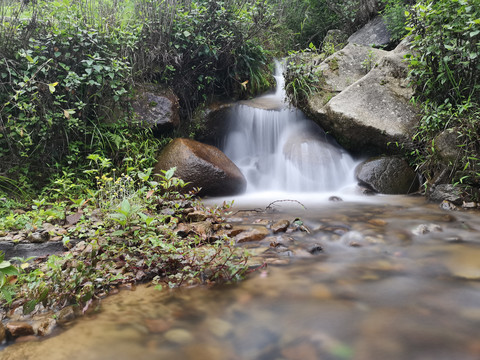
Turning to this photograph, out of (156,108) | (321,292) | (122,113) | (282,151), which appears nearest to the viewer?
(321,292)

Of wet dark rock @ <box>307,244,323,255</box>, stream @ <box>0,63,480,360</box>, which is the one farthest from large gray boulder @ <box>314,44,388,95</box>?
wet dark rock @ <box>307,244,323,255</box>

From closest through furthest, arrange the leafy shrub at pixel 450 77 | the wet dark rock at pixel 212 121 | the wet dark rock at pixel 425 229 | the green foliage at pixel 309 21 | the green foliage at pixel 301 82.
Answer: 1. the wet dark rock at pixel 425 229
2. the leafy shrub at pixel 450 77
3. the green foliage at pixel 301 82
4. the wet dark rock at pixel 212 121
5. the green foliage at pixel 309 21

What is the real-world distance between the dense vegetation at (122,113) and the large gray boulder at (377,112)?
481mm

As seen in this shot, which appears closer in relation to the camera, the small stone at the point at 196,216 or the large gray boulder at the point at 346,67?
the small stone at the point at 196,216

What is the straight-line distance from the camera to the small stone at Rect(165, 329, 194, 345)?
1.59 meters

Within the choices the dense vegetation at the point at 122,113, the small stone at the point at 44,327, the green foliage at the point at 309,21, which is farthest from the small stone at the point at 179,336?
the green foliage at the point at 309,21

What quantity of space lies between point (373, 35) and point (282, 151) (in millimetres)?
5315

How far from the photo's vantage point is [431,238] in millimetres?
2969

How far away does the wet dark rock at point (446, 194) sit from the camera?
162 inches

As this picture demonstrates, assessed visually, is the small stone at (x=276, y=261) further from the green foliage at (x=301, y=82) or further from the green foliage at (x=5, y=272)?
the green foliage at (x=301, y=82)

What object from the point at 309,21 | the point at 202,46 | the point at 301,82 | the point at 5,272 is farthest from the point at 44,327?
the point at 309,21

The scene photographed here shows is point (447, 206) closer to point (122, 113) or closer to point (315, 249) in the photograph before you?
point (315, 249)

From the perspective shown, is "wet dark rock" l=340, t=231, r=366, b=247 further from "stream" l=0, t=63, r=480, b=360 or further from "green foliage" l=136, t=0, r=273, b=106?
"green foliage" l=136, t=0, r=273, b=106

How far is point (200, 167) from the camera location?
5.10 meters
